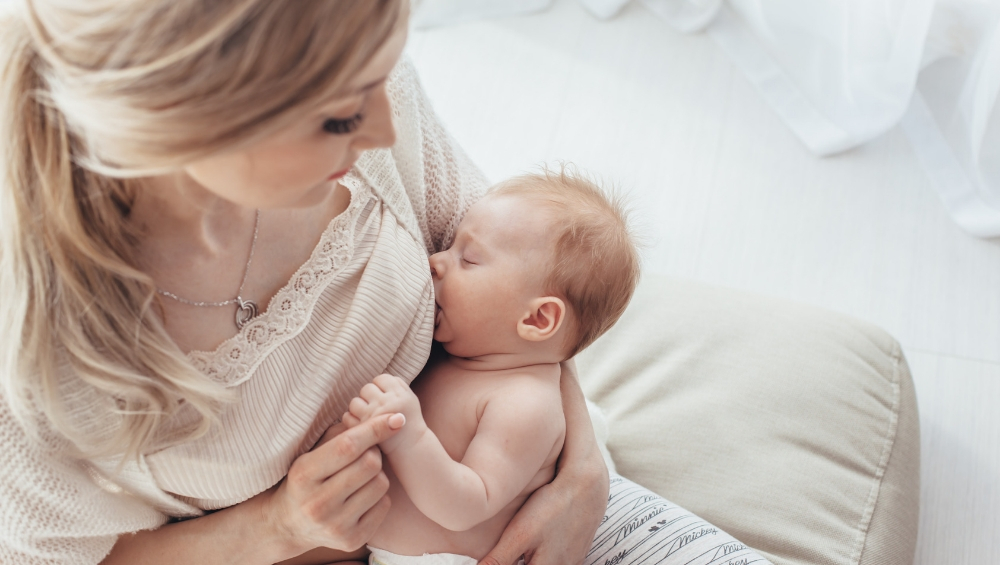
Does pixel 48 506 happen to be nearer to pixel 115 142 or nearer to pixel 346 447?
pixel 346 447

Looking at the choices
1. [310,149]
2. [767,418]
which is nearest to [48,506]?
[310,149]

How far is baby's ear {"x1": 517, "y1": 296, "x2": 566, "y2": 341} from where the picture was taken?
1120 millimetres

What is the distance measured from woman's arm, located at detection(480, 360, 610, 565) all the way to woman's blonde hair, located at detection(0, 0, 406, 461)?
438 mm

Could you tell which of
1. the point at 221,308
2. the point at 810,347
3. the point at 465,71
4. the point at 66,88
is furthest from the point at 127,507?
the point at 465,71

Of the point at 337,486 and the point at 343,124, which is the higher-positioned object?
the point at 343,124

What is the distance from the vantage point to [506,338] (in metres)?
1.15

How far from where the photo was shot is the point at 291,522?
948 mm

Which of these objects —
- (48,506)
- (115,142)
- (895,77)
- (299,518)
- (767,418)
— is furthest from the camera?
(895,77)

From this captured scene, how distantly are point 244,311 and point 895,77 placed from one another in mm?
2073

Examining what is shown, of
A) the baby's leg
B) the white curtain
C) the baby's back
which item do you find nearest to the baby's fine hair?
the baby's back

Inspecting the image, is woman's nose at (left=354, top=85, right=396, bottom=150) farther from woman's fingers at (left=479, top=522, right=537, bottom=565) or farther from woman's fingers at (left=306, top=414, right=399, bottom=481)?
woman's fingers at (left=479, top=522, right=537, bottom=565)

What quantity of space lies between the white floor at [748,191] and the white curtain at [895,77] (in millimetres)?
58

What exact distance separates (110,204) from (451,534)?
23.3 inches

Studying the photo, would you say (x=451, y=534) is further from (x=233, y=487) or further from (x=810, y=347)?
(x=810, y=347)
